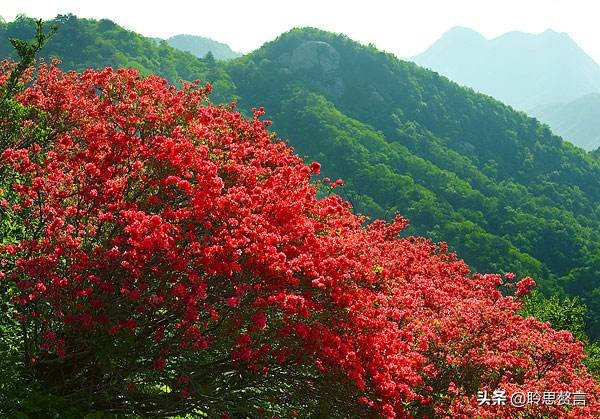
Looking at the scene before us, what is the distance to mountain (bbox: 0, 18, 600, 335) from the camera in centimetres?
9088

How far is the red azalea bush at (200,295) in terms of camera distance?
27.7 feet

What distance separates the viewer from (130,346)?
8469mm

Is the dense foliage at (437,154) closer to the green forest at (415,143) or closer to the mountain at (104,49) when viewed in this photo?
the green forest at (415,143)

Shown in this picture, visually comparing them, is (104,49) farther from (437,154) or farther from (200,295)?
(200,295)

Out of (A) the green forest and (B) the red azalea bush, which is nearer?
(B) the red azalea bush

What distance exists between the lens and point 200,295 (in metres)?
8.25

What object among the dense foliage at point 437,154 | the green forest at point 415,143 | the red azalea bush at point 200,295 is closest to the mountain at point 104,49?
the green forest at point 415,143

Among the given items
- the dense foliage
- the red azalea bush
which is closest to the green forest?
the dense foliage

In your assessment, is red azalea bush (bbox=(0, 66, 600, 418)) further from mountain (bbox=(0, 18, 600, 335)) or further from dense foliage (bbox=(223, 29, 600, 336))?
mountain (bbox=(0, 18, 600, 335))

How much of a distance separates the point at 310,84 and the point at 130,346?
137 metres

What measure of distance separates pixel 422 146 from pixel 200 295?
119 meters

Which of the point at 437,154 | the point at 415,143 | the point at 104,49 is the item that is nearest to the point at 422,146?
the point at 415,143

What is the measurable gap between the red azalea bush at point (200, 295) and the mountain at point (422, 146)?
7678 cm

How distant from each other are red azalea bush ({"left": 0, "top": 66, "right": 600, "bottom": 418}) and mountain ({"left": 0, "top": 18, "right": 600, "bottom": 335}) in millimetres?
76778
